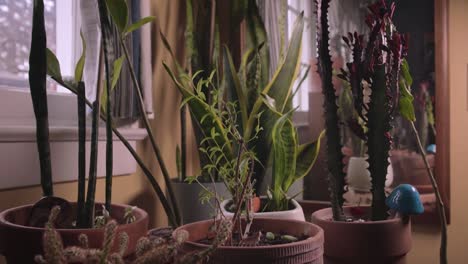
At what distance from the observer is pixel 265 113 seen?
1.09 metres

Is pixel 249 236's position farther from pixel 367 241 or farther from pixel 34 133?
pixel 34 133

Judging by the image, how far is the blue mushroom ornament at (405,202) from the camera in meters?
0.74

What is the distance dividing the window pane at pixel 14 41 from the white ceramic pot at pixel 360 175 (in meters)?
0.90

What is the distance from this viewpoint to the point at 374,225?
2.35ft

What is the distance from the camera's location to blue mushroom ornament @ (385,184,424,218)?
74cm

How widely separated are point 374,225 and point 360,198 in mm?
556

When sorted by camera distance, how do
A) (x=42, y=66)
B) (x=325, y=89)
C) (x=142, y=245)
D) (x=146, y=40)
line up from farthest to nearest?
(x=146, y=40) → (x=325, y=89) → (x=42, y=66) → (x=142, y=245)

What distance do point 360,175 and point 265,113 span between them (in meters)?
0.38

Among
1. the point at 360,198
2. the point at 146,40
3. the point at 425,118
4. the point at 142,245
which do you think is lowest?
the point at 360,198

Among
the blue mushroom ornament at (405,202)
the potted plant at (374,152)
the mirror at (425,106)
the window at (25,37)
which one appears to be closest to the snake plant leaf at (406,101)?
the potted plant at (374,152)

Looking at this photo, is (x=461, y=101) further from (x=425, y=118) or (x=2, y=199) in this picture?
(x=2, y=199)

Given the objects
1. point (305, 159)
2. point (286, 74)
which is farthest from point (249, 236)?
point (286, 74)

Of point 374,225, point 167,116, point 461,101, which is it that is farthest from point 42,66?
point 461,101

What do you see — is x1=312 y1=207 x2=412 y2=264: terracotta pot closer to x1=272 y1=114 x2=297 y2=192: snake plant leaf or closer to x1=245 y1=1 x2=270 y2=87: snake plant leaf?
x1=272 y1=114 x2=297 y2=192: snake plant leaf
